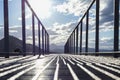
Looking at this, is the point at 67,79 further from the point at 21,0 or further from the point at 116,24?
the point at 21,0

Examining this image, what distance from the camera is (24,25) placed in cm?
4341

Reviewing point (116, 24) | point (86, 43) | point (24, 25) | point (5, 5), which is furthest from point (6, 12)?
point (86, 43)

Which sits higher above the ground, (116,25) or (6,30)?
(116,25)

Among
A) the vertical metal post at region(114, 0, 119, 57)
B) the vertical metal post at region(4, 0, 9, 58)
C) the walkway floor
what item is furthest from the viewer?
the vertical metal post at region(4, 0, 9, 58)

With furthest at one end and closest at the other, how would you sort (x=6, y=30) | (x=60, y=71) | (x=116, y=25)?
(x=6, y=30)
(x=116, y=25)
(x=60, y=71)

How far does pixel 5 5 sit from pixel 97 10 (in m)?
16.7

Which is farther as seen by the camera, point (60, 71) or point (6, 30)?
point (6, 30)

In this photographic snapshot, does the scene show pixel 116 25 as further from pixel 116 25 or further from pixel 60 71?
pixel 60 71

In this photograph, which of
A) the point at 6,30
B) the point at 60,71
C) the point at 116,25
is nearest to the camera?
the point at 60,71

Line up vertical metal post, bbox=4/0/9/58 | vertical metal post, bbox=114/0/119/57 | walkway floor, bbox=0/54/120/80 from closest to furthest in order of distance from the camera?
walkway floor, bbox=0/54/120/80
vertical metal post, bbox=114/0/119/57
vertical metal post, bbox=4/0/9/58

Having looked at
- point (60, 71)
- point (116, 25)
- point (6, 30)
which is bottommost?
point (60, 71)

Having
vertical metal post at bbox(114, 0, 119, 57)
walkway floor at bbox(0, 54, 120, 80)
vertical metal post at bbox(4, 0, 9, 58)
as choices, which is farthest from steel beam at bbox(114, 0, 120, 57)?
vertical metal post at bbox(4, 0, 9, 58)

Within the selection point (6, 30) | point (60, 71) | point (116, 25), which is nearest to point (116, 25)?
point (116, 25)

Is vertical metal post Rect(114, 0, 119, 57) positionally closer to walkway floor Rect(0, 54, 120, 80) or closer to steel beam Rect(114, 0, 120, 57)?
steel beam Rect(114, 0, 120, 57)
